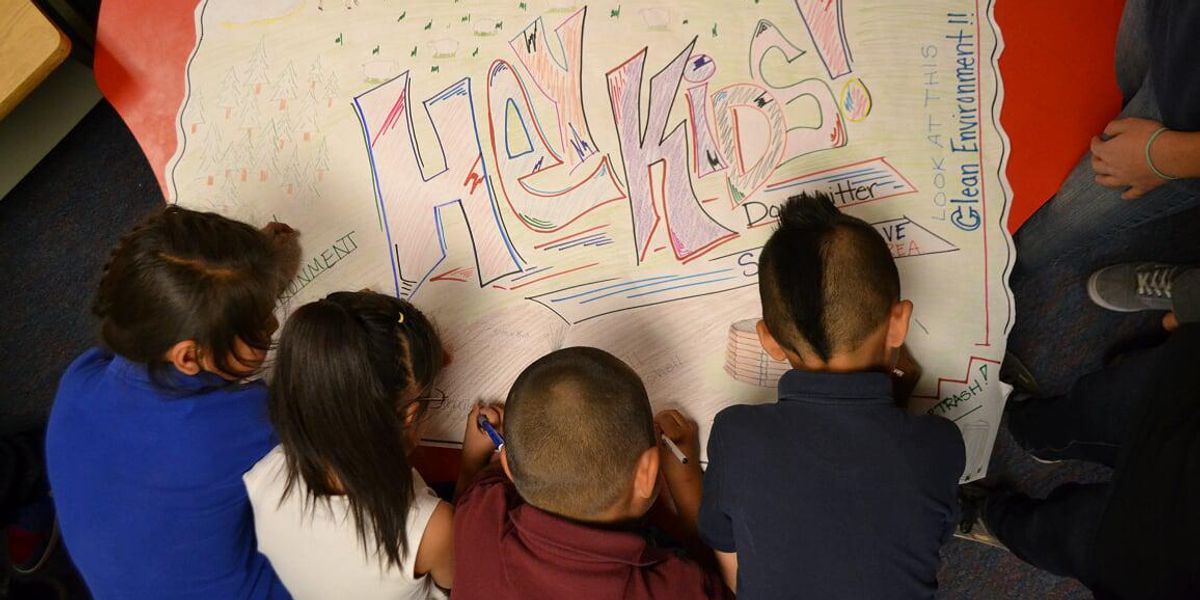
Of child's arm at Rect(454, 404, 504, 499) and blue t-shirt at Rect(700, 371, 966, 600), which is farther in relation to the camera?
child's arm at Rect(454, 404, 504, 499)

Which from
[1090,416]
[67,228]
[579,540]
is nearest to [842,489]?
[579,540]

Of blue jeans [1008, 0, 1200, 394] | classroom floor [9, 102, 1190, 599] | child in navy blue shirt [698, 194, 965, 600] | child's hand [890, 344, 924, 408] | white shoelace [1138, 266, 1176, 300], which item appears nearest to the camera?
child in navy blue shirt [698, 194, 965, 600]

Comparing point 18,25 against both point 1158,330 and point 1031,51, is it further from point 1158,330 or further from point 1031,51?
point 1158,330

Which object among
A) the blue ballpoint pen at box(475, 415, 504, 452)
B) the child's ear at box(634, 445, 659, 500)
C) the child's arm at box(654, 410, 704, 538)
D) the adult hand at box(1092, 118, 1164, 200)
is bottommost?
the child's arm at box(654, 410, 704, 538)

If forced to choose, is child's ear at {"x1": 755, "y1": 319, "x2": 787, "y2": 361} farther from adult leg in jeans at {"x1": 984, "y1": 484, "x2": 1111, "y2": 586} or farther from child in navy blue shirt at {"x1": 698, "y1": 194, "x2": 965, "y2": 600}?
adult leg in jeans at {"x1": 984, "y1": 484, "x2": 1111, "y2": 586}

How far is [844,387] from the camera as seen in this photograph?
2.73ft

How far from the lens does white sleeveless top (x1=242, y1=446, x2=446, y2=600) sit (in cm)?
92

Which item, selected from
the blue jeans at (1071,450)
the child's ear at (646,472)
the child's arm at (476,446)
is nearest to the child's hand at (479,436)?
the child's arm at (476,446)

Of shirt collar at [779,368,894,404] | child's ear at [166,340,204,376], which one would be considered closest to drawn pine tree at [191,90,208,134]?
child's ear at [166,340,204,376]

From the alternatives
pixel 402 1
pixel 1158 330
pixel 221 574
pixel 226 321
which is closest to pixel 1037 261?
A: pixel 1158 330

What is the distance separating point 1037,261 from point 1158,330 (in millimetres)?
366

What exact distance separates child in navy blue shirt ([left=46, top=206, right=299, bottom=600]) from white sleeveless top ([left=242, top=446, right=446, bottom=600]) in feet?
0.19

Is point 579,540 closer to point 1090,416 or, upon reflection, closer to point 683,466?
point 683,466

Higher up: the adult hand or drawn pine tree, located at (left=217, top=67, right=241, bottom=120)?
drawn pine tree, located at (left=217, top=67, right=241, bottom=120)
